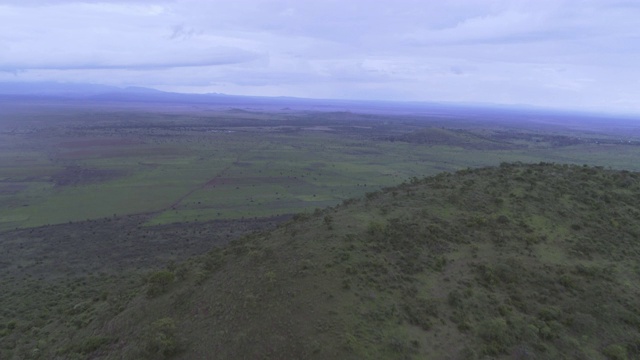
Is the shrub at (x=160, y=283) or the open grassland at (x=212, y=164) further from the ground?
the shrub at (x=160, y=283)

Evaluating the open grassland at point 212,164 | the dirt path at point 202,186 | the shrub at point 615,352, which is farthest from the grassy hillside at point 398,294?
the dirt path at point 202,186

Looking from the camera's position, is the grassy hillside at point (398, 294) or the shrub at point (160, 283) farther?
the shrub at point (160, 283)

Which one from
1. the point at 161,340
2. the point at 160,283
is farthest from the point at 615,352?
the point at 160,283

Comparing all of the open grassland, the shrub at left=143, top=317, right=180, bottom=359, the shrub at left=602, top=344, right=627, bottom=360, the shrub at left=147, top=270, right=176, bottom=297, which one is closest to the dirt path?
the open grassland

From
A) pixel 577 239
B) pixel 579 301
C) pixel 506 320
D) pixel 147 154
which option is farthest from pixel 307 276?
pixel 147 154

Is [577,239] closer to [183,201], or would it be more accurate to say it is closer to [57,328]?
[57,328]

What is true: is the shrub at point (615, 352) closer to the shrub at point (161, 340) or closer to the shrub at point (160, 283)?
the shrub at point (161, 340)

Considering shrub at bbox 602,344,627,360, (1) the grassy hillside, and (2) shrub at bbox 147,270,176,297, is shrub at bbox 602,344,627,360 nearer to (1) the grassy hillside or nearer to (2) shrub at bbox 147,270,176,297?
(1) the grassy hillside
